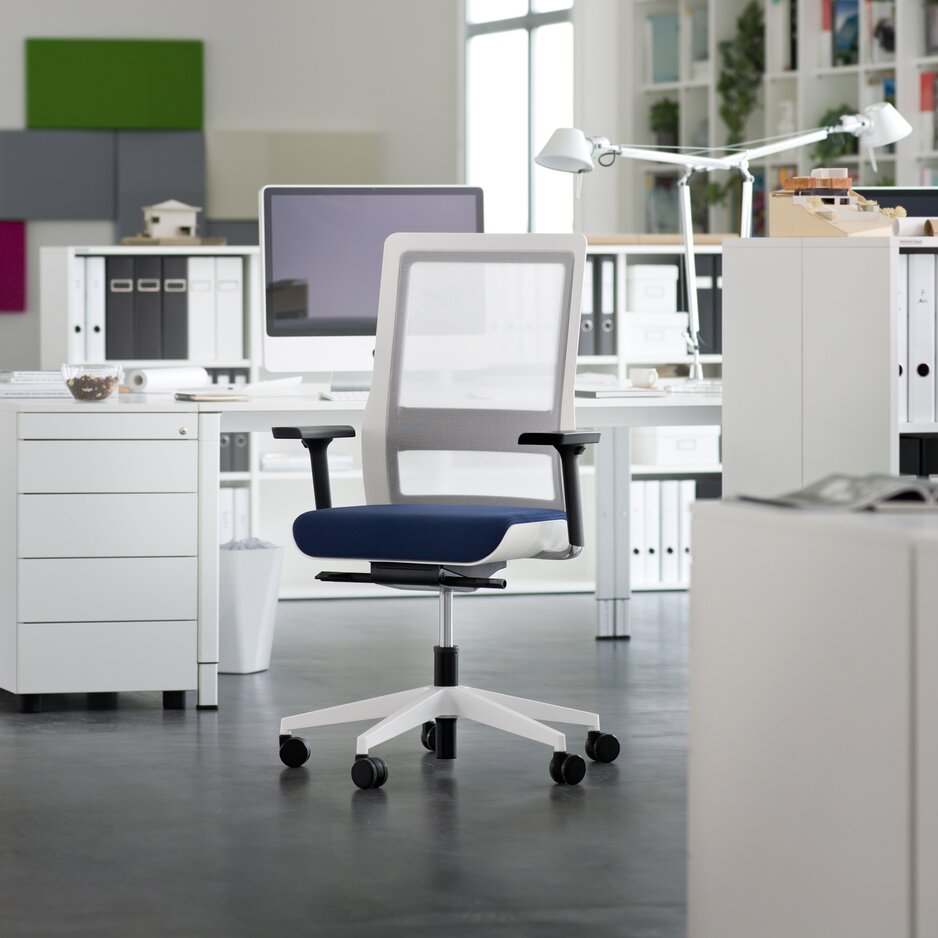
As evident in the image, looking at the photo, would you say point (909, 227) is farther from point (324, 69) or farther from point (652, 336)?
point (324, 69)

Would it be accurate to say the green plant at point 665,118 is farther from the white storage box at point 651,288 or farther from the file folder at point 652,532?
the file folder at point 652,532

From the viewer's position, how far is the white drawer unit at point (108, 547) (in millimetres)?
3586

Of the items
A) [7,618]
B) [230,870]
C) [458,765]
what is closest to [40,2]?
[7,618]

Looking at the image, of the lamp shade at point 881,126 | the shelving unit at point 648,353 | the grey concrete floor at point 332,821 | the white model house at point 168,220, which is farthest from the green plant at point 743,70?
the grey concrete floor at point 332,821

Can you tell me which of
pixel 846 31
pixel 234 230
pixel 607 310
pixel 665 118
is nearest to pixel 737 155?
pixel 607 310

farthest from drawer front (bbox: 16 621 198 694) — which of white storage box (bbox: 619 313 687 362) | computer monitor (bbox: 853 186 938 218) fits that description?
white storage box (bbox: 619 313 687 362)

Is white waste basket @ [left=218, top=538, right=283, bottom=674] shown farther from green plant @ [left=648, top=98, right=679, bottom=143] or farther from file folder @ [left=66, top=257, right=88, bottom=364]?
green plant @ [left=648, top=98, right=679, bottom=143]

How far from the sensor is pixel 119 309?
17.1 feet

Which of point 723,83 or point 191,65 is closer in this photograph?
point 723,83

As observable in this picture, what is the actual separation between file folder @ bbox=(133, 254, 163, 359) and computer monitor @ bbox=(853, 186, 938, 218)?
2498 mm

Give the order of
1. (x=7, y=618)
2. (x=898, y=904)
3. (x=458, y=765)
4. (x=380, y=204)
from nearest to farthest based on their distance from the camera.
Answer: (x=898, y=904), (x=458, y=765), (x=7, y=618), (x=380, y=204)

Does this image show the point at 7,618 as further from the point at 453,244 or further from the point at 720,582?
the point at 720,582

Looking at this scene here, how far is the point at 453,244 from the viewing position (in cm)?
325

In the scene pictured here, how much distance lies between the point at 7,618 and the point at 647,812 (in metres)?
1.68
